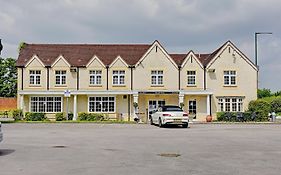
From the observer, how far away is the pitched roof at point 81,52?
45.2 m

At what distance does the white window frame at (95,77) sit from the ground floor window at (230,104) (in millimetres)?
12449

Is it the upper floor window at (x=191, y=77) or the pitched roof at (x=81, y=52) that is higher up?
the pitched roof at (x=81, y=52)

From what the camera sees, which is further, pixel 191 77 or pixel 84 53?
pixel 84 53

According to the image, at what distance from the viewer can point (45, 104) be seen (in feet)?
143

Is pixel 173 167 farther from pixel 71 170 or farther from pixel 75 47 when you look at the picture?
pixel 75 47

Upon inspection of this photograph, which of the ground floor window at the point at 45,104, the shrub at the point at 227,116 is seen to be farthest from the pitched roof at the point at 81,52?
the shrub at the point at 227,116

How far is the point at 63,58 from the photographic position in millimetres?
43938

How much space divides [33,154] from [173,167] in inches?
191

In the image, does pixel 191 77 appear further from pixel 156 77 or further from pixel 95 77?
pixel 95 77

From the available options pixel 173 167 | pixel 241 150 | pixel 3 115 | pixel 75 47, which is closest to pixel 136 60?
pixel 75 47

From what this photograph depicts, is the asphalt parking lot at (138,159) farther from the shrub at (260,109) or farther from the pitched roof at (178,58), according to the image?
the pitched roof at (178,58)

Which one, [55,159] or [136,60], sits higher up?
[136,60]

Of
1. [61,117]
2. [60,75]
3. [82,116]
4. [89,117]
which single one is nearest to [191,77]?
[89,117]

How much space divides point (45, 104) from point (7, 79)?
32.3 meters
